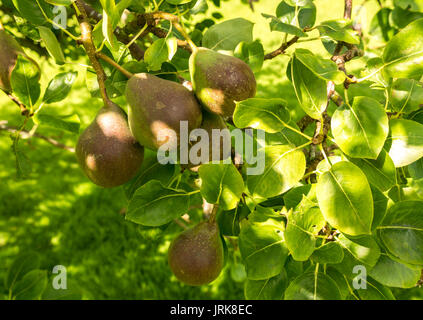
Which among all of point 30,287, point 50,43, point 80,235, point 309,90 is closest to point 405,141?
point 309,90

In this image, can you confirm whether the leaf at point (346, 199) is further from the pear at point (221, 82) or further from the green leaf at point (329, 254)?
the pear at point (221, 82)

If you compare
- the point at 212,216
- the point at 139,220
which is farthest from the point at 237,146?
the point at 139,220

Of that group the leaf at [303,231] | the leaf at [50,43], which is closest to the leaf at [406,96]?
the leaf at [303,231]

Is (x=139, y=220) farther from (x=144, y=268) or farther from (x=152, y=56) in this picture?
(x=144, y=268)

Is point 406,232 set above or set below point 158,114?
below

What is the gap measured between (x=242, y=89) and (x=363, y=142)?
0.23 m

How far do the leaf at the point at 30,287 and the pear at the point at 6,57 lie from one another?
46 cm

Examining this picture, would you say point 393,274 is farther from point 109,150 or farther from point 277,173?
point 109,150

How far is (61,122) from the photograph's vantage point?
904mm

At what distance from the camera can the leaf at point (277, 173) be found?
2.35 ft

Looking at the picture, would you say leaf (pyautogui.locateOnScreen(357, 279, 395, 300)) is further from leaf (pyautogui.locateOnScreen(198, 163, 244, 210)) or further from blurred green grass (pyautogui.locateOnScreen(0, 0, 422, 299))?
blurred green grass (pyautogui.locateOnScreen(0, 0, 422, 299))

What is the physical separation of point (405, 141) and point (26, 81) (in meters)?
0.77

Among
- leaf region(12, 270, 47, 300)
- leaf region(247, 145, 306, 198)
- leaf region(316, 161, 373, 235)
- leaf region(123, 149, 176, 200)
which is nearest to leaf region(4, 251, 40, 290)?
leaf region(12, 270, 47, 300)

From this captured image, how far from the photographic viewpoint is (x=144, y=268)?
6.66 feet
